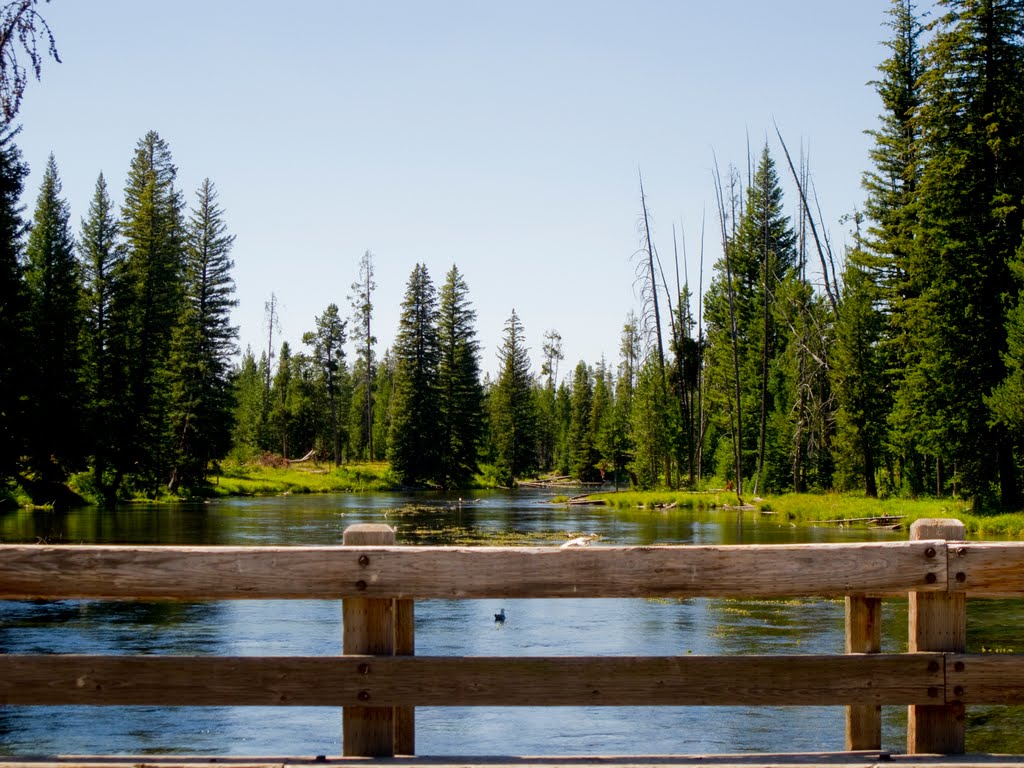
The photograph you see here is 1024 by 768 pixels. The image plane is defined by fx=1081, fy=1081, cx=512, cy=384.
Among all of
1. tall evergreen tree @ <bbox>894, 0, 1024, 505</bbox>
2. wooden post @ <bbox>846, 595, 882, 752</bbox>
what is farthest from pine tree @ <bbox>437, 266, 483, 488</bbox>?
wooden post @ <bbox>846, 595, 882, 752</bbox>

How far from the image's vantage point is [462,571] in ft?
14.7

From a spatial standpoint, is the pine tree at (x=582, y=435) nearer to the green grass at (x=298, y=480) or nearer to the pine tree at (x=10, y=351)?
the green grass at (x=298, y=480)

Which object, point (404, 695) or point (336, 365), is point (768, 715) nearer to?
point (404, 695)

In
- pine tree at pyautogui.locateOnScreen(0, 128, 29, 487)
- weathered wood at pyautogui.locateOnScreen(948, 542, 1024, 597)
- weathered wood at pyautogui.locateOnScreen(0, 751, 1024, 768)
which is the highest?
pine tree at pyautogui.locateOnScreen(0, 128, 29, 487)

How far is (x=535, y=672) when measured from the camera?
14.4 feet

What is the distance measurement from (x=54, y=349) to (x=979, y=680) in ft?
155

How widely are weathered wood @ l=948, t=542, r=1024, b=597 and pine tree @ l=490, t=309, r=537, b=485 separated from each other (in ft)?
310

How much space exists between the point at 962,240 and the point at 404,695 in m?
38.2

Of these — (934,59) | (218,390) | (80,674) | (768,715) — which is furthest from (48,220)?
(80,674)

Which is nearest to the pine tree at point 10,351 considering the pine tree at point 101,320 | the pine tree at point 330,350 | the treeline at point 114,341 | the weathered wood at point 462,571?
the treeline at point 114,341

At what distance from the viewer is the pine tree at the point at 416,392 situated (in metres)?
86.5

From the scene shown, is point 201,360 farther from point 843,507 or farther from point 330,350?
point 843,507

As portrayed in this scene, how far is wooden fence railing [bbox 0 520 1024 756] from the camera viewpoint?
437cm

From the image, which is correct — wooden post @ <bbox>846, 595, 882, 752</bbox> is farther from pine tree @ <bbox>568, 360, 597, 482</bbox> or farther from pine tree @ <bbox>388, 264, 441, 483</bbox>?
pine tree @ <bbox>568, 360, 597, 482</bbox>
